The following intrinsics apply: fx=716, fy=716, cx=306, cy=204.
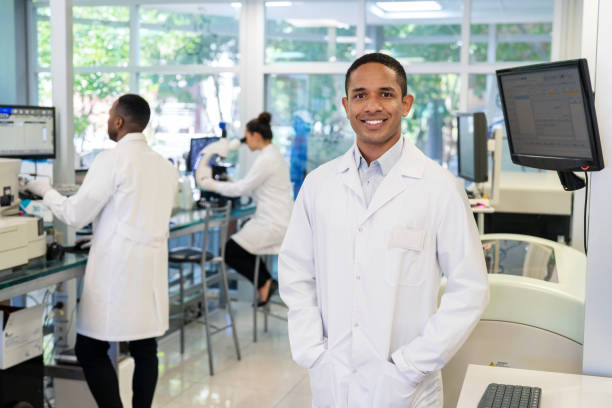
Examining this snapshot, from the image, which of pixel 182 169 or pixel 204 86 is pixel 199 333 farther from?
pixel 204 86

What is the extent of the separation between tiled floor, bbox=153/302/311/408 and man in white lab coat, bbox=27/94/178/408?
2.64ft

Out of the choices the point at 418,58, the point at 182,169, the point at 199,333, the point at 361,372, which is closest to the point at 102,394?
the point at 361,372

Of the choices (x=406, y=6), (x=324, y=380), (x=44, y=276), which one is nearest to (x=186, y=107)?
(x=406, y=6)

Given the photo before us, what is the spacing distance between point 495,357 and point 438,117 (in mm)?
3998

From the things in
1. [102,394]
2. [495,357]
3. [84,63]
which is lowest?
[102,394]

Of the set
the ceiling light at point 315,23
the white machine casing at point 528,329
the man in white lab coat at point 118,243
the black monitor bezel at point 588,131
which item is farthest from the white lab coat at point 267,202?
the black monitor bezel at point 588,131

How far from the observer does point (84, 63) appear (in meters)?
6.96

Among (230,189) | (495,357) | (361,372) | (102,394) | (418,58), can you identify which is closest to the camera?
(361,372)

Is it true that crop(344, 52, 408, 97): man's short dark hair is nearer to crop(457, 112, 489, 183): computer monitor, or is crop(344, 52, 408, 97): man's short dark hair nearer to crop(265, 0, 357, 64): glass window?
crop(457, 112, 489, 183): computer monitor

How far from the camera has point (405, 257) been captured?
1803mm

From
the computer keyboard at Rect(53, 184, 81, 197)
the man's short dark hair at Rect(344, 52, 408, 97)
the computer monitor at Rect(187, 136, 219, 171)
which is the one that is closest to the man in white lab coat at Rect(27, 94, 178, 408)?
the computer keyboard at Rect(53, 184, 81, 197)

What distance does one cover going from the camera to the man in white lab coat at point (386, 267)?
5.85 ft

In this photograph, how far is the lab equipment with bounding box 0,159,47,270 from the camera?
2.87m

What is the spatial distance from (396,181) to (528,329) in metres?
0.86
